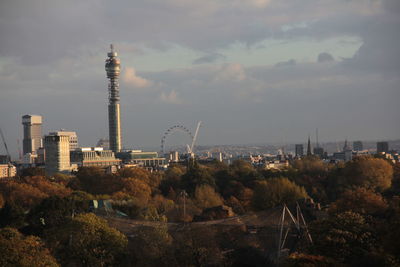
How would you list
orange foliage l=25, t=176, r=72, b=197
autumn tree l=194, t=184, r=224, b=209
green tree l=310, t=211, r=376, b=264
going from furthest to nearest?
1. orange foliage l=25, t=176, r=72, b=197
2. autumn tree l=194, t=184, r=224, b=209
3. green tree l=310, t=211, r=376, b=264

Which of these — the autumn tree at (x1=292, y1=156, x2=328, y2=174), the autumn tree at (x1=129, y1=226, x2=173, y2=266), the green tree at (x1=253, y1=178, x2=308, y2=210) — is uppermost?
the autumn tree at (x1=292, y1=156, x2=328, y2=174)

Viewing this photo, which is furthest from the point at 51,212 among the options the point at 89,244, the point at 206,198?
the point at 206,198

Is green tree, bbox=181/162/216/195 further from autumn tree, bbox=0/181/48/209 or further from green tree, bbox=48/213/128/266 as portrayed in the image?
green tree, bbox=48/213/128/266

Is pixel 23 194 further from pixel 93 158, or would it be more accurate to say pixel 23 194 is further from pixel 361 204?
pixel 93 158

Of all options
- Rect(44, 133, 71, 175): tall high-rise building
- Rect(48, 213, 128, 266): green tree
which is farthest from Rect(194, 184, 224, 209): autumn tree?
Rect(44, 133, 71, 175): tall high-rise building

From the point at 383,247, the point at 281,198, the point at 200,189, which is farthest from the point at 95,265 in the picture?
the point at 200,189

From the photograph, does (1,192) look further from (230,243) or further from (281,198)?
(230,243)
